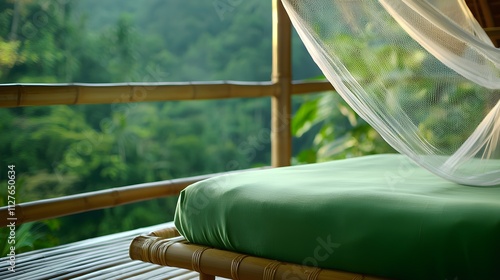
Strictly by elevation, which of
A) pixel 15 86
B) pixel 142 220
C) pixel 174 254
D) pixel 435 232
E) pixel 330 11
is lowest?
pixel 142 220

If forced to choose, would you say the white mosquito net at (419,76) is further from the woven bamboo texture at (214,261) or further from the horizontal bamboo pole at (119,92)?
the horizontal bamboo pole at (119,92)

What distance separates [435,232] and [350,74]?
2.15 ft

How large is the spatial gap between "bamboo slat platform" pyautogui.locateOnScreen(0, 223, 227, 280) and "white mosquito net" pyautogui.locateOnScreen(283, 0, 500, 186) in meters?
1.05

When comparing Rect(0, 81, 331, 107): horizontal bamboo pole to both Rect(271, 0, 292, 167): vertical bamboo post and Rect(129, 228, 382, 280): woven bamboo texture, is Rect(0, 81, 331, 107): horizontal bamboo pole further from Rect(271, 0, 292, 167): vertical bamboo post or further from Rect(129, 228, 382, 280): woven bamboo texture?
Rect(129, 228, 382, 280): woven bamboo texture

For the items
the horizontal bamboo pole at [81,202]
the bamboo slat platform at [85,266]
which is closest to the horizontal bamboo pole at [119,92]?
the horizontal bamboo pole at [81,202]

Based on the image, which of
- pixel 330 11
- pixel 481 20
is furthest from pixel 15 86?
pixel 481 20

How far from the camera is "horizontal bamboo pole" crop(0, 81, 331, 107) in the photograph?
2.77 metres

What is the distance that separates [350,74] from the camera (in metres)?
2.21

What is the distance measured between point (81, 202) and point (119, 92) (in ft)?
1.74

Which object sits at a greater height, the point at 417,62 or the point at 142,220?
the point at 417,62

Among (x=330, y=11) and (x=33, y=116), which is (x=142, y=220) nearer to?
(x=33, y=116)

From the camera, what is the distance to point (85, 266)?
9.00 feet

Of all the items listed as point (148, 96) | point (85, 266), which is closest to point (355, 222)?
point (85, 266)

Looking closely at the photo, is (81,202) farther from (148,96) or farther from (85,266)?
(148,96)
